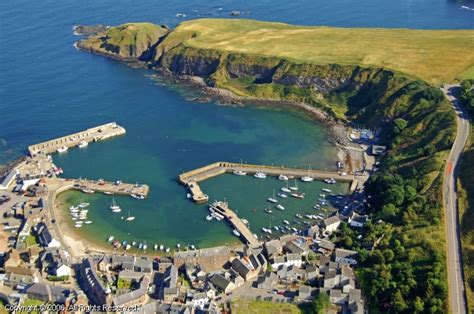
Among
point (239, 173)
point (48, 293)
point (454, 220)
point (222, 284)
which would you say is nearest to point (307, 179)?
point (239, 173)

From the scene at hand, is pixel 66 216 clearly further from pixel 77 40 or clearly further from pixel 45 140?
pixel 77 40

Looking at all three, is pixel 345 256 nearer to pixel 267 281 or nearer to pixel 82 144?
pixel 267 281

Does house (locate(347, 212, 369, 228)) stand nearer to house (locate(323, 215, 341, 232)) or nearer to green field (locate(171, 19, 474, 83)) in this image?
house (locate(323, 215, 341, 232))

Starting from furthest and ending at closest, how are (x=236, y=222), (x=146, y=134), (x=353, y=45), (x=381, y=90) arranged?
(x=353, y=45) → (x=381, y=90) → (x=146, y=134) → (x=236, y=222)

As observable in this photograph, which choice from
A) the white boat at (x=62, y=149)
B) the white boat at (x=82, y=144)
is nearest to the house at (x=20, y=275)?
the white boat at (x=62, y=149)

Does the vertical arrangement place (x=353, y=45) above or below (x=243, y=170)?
above

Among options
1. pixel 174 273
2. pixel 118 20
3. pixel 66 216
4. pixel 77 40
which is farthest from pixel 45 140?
pixel 118 20

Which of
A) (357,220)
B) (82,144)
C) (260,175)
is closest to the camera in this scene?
(357,220)
